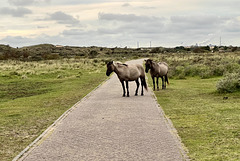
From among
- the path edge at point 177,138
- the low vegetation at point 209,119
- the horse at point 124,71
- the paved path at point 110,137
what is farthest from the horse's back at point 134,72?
the path edge at point 177,138

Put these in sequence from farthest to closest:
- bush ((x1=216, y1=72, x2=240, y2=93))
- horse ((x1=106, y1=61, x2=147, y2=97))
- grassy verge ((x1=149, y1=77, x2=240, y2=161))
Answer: horse ((x1=106, y1=61, x2=147, y2=97)), bush ((x1=216, y1=72, x2=240, y2=93)), grassy verge ((x1=149, y1=77, x2=240, y2=161))

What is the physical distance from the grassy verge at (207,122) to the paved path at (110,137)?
41cm

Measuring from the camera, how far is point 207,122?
415 inches

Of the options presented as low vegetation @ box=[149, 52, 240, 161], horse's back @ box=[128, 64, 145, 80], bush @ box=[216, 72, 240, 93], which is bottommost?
low vegetation @ box=[149, 52, 240, 161]

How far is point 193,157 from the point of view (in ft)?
22.5

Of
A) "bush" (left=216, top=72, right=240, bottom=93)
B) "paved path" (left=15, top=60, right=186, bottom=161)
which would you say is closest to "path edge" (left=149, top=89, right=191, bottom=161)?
"paved path" (left=15, top=60, right=186, bottom=161)

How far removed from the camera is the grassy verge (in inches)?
289

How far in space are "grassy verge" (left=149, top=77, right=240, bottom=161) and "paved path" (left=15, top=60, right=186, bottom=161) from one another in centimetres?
41

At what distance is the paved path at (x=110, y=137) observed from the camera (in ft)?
23.5

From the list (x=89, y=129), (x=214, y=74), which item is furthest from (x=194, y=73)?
(x=89, y=129)

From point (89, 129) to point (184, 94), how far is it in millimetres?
9495

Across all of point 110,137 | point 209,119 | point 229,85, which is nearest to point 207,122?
point 209,119

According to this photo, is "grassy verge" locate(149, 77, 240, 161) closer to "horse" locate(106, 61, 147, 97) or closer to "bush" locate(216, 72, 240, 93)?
"bush" locate(216, 72, 240, 93)

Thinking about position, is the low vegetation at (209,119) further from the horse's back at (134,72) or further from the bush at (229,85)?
the horse's back at (134,72)
